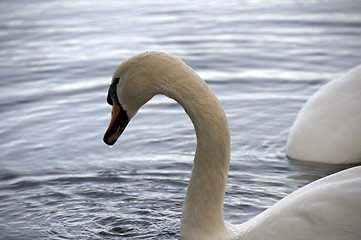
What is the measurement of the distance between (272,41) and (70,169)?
16.3 feet

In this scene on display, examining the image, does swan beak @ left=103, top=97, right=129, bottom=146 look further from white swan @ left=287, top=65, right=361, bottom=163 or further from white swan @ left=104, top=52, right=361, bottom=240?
white swan @ left=287, top=65, right=361, bottom=163

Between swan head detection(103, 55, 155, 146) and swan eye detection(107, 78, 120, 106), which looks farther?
swan eye detection(107, 78, 120, 106)

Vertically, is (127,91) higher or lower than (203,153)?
higher

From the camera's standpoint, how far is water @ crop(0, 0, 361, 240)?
4848 mm

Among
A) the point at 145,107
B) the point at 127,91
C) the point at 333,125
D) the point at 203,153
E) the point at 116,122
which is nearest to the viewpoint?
the point at 203,153

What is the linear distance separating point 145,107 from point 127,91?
3.62 metres

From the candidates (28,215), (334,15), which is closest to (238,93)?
(28,215)

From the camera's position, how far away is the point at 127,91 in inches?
153

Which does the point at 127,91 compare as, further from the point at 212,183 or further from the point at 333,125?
the point at 333,125

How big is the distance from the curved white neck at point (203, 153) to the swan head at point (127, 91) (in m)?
0.14

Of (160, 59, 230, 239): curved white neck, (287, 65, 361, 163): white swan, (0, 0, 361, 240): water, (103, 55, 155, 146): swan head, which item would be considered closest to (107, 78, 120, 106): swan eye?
(103, 55, 155, 146): swan head

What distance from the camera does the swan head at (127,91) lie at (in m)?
3.76

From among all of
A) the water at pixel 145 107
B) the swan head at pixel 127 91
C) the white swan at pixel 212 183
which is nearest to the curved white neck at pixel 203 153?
the white swan at pixel 212 183

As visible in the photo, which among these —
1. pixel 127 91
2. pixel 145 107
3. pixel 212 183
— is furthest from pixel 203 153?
pixel 145 107
